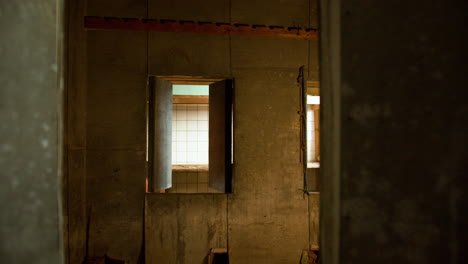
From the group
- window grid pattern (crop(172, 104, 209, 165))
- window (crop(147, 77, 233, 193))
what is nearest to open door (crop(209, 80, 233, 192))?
window (crop(147, 77, 233, 193))

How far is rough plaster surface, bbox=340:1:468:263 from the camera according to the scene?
793 mm

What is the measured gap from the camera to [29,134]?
741 millimetres

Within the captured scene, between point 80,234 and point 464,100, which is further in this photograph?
point 80,234

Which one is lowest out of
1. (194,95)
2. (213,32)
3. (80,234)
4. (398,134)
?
(80,234)

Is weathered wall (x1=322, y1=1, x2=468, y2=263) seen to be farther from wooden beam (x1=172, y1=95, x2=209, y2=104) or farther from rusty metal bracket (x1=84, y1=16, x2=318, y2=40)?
wooden beam (x1=172, y1=95, x2=209, y2=104)

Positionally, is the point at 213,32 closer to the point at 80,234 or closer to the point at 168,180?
the point at 168,180

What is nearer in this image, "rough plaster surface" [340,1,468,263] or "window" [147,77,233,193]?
"rough plaster surface" [340,1,468,263]

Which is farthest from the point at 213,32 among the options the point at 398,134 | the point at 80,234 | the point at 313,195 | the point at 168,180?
the point at 80,234

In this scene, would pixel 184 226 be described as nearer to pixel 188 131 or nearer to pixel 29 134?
pixel 29 134

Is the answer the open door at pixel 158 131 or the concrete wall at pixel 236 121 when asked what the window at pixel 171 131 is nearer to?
the open door at pixel 158 131

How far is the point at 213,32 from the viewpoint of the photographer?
309 cm

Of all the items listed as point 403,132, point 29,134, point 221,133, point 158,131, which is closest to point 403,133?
point 403,132

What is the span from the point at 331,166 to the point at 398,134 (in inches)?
9.2

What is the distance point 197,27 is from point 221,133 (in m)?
1.39
